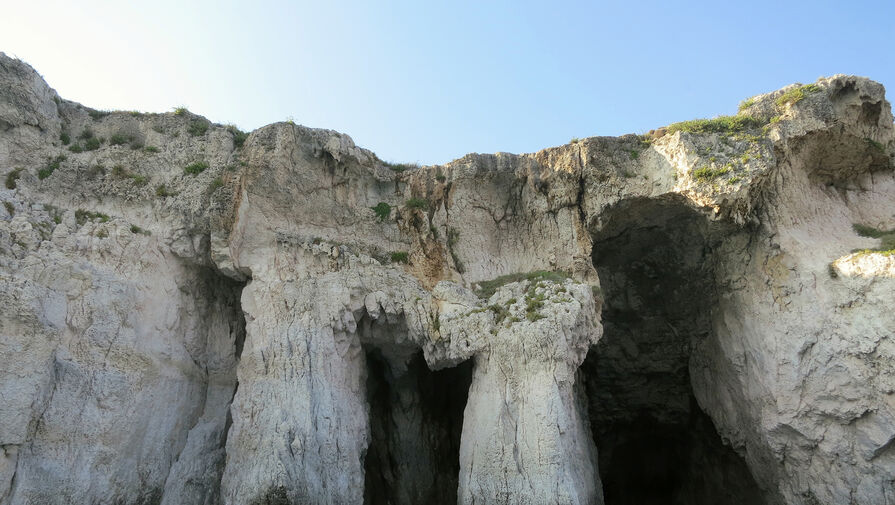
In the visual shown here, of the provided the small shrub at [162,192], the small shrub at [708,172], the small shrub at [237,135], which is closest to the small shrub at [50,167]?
the small shrub at [162,192]

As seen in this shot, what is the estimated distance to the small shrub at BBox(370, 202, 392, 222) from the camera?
15.8 metres

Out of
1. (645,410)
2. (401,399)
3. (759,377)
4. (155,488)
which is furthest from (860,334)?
(155,488)

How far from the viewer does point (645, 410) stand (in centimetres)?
1884

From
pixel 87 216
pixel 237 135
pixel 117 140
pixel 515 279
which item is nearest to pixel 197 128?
pixel 237 135

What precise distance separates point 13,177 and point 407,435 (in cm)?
1034

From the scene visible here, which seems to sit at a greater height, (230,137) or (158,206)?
(230,137)

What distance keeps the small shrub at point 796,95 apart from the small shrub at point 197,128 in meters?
14.0

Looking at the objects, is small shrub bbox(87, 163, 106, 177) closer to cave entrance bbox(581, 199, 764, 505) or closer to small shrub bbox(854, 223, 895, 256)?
cave entrance bbox(581, 199, 764, 505)

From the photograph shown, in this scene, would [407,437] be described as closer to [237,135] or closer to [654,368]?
[654,368]

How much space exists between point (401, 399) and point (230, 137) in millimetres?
7651

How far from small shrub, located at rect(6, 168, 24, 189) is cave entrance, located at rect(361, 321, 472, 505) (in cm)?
821

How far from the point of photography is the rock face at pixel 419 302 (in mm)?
11312

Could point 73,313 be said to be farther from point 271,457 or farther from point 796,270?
Answer: point 796,270

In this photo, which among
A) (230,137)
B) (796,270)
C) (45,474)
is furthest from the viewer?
(230,137)
